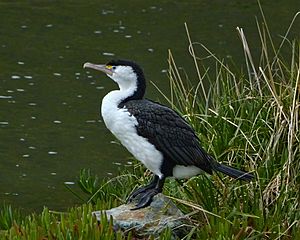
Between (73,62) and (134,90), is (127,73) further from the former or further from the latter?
(73,62)

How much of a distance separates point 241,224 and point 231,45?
893cm

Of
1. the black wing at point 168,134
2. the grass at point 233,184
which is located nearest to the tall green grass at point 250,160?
the grass at point 233,184

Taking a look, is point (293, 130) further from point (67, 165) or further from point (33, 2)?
point (33, 2)

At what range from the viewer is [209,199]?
6.46 m

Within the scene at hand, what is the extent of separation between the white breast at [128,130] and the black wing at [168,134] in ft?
0.10

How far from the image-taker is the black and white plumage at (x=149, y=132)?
600cm

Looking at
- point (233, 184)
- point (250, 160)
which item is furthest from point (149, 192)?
point (250, 160)

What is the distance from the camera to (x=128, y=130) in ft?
19.7

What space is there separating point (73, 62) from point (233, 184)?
727 centimetres

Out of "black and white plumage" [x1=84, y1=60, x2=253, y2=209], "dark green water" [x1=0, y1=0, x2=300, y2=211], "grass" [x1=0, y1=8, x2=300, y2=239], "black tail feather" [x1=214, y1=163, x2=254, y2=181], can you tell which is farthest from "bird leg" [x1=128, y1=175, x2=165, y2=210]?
"dark green water" [x1=0, y1=0, x2=300, y2=211]

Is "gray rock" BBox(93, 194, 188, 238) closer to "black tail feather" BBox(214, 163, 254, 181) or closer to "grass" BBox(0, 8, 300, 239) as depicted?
"grass" BBox(0, 8, 300, 239)

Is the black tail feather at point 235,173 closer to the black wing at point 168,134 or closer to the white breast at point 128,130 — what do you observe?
the black wing at point 168,134

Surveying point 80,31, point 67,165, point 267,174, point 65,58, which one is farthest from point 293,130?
point 80,31

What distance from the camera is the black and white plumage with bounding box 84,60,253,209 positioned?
6.00 metres
